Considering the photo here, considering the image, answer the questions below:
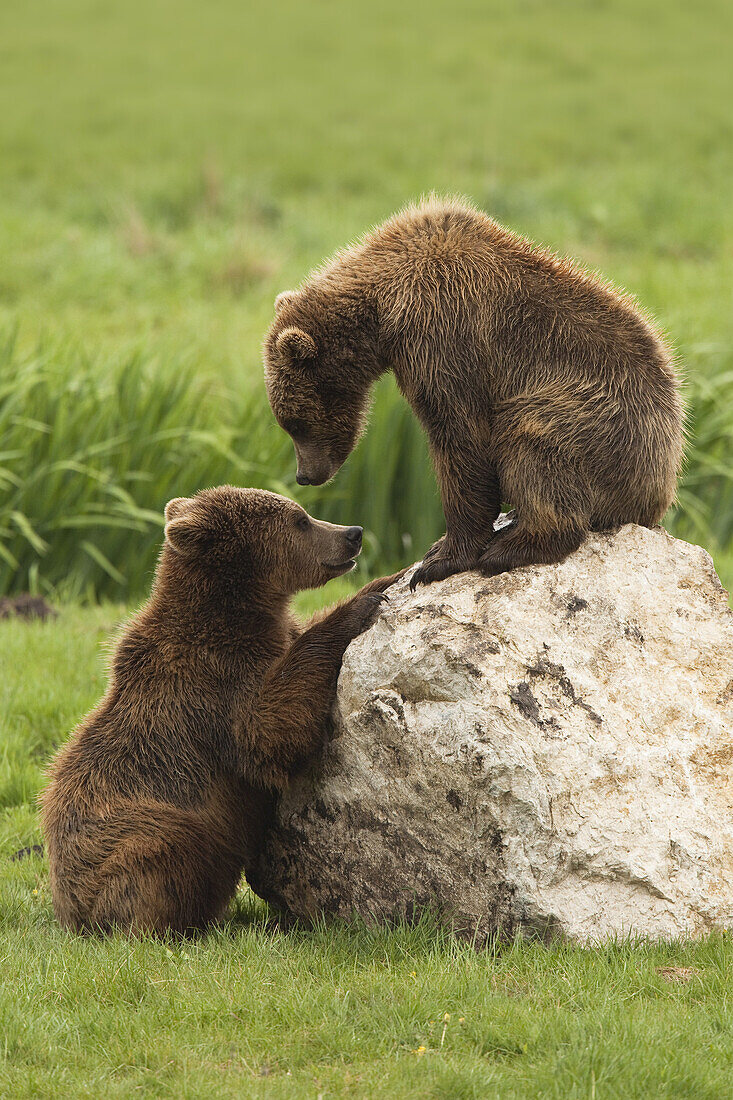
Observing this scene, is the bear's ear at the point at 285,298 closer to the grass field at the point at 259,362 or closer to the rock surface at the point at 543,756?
the rock surface at the point at 543,756

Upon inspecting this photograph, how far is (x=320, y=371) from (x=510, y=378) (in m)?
0.80

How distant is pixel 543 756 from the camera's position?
4.47 metres

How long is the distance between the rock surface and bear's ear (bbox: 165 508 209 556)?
2.60 feet

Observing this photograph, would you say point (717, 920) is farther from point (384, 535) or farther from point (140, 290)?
point (140, 290)

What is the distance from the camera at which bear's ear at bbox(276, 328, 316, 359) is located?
5.00 meters

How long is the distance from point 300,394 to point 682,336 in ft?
23.7

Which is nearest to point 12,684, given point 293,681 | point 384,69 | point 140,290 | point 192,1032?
point 293,681

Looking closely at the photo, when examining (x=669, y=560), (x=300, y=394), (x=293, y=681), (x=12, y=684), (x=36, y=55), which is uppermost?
(x=36, y=55)

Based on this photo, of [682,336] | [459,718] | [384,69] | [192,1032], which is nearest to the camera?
[192,1032]

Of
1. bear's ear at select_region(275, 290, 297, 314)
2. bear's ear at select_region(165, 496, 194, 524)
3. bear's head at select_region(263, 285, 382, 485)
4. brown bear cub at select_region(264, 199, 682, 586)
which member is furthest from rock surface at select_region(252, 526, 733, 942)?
bear's ear at select_region(275, 290, 297, 314)

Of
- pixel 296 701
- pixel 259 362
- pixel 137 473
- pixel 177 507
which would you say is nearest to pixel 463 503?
pixel 296 701

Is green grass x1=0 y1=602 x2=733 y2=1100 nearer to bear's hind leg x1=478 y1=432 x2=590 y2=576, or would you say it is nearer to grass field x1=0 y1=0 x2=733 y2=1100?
grass field x1=0 y1=0 x2=733 y2=1100

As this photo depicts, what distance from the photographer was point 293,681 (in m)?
4.92

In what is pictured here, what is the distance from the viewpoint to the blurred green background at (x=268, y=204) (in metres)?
9.66
